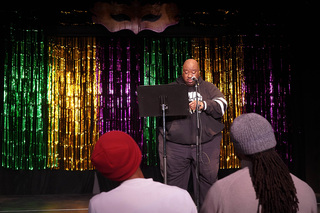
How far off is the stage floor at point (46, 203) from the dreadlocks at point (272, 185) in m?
4.09

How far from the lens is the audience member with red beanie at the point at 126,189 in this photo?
1.66m

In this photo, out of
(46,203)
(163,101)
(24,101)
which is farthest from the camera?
(24,101)

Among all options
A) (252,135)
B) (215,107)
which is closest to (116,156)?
(252,135)

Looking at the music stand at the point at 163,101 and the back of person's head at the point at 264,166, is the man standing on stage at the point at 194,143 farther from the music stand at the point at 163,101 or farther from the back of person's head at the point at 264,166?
the back of person's head at the point at 264,166

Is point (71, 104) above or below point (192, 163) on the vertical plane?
above

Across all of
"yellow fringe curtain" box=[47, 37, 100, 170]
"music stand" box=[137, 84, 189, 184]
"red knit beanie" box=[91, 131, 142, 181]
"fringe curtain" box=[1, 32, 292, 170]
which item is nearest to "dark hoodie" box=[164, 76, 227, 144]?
"music stand" box=[137, 84, 189, 184]

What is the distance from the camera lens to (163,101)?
14.5 feet

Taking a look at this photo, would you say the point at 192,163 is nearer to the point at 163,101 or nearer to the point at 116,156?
the point at 163,101

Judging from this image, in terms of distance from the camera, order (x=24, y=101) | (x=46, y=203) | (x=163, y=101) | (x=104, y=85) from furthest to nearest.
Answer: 1. (x=104, y=85)
2. (x=24, y=101)
3. (x=46, y=203)
4. (x=163, y=101)

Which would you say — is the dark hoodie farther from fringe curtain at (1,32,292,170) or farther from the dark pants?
fringe curtain at (1,32,292,170)

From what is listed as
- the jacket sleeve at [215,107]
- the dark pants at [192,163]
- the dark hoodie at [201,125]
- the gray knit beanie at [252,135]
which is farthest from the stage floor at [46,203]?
the gray knit beanie at [252,135]

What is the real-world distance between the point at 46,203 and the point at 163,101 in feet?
8.50

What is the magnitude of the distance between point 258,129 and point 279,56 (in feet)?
18.5

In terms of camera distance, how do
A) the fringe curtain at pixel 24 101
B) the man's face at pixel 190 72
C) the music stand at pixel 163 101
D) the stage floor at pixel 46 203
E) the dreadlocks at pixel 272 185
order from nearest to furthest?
the dreadlocks at pixel 272 185 → the music stand at pixel 163 101 → the man's face at pixel 190 72 → the stage floor at pixel 46 203 → the fringe curtain at pixel 24 101
